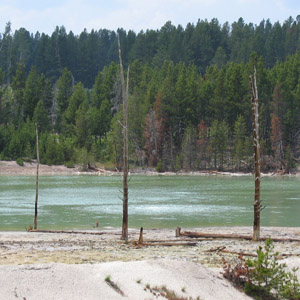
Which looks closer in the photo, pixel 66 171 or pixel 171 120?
pixel 66 171

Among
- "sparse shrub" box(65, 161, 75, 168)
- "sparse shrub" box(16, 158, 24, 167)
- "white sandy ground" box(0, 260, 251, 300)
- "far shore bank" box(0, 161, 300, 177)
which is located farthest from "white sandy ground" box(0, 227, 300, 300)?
"sparse shrub" box(65, 161, 75, 168)

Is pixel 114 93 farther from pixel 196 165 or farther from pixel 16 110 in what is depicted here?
pixel 196 165

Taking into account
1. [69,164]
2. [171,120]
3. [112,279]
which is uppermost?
[171,120]

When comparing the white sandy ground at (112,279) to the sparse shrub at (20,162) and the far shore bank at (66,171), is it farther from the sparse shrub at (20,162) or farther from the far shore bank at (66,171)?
the sparse shrub at (20,162)

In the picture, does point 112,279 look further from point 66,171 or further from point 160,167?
→ point 66,171

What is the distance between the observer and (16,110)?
5089 inches

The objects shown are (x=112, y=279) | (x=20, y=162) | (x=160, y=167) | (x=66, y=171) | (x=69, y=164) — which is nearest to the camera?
(x=112, y=279)

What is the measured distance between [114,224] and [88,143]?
266 ft

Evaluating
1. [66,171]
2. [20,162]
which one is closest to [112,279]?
[66,171]

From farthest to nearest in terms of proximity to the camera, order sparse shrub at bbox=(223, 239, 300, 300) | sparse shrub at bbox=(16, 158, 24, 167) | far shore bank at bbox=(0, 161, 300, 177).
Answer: sparse shrub at bbox=(16, 158, 24, 167) → far shore bank at bbox=(0, 161, 300, 177) → sparse shrub at bbox=(223, 239, 300, 300)

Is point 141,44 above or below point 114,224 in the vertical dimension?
above

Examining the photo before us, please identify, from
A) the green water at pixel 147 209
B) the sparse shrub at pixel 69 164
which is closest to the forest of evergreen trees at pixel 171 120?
the sparse shrub at pixel 69 164

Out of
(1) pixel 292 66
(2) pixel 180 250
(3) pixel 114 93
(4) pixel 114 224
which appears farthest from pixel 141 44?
(2) pixel 180 250

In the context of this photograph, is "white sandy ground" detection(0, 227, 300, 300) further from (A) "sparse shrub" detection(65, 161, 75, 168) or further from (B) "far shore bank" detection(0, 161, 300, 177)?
(A) "sparse shrub" detection(65, 161, 75, 168)
